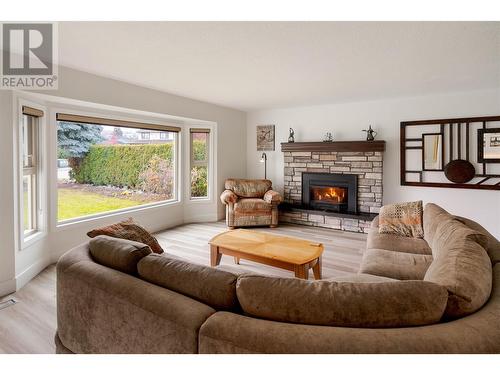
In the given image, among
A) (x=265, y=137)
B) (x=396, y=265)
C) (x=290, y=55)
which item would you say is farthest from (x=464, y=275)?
(x=265, y=137)

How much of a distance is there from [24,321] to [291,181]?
479 centimetres

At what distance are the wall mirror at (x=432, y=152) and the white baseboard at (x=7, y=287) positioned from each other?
5738 millimetres

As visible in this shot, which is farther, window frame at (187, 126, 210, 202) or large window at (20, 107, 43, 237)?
window frame at (187, 126, 210, 202)

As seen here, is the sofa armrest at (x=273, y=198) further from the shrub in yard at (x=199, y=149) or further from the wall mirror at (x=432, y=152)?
the wall mirror at (x=432, y=152)

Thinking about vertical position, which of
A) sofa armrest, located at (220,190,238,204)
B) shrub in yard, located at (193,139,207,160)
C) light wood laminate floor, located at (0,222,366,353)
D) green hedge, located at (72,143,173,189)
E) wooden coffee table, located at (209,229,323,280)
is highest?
shrub in yard, located at (193,139,207,160)

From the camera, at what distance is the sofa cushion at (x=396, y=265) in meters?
2.31

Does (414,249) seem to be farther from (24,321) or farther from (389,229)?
(24,321)

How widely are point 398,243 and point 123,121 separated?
4.22 metres

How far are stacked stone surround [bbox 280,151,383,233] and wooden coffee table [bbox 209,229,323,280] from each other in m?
2.41

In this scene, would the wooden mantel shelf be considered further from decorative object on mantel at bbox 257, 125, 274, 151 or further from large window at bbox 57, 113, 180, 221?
large window at bbox 57, 113, 180, 221

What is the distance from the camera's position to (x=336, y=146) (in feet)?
18.1

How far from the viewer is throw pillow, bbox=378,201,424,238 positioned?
11.1 feet

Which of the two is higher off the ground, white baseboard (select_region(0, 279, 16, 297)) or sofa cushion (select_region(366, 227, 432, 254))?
sofa cushion (select_region(366, 227, 432, 254))

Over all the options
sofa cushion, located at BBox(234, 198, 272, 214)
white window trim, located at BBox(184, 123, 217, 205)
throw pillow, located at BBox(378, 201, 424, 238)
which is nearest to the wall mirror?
throw pillow, located at BBox(378, 201, 424, 238)
